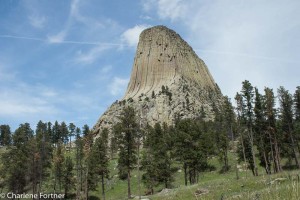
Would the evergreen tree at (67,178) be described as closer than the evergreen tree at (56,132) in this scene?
Yes

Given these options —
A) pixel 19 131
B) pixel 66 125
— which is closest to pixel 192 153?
pixel 19 131

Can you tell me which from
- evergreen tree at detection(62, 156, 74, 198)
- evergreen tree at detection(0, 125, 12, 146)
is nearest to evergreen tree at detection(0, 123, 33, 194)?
evergreen tree at detection(62, 156, 74, 198)

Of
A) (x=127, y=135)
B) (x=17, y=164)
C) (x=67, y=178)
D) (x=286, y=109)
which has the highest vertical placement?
(x=286, y=109)

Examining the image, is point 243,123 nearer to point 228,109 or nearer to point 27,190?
point 228,109

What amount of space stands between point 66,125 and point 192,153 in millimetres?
114848

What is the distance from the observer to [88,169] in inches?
2785

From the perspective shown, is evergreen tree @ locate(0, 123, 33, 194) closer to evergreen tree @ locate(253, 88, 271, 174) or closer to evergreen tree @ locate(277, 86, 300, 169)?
evergreen tree @ locate(253, 88, 271, 174)

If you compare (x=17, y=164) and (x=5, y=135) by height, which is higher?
(x=5, y=135)

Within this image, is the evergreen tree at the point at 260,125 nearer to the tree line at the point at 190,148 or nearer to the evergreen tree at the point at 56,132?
the tree line at the point at 190,148

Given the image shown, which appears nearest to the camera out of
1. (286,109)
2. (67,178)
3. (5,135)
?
(286,109)

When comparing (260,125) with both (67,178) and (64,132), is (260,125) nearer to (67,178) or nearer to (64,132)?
(67,178)

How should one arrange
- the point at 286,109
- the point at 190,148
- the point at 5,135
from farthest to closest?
the point at 5,135, the point at 286,109, the point at 190,148

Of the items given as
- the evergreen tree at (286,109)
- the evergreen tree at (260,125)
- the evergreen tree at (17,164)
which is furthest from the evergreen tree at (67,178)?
the evergreen tree at (286,109)

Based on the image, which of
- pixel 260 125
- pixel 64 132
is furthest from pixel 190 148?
pixel 64 132
